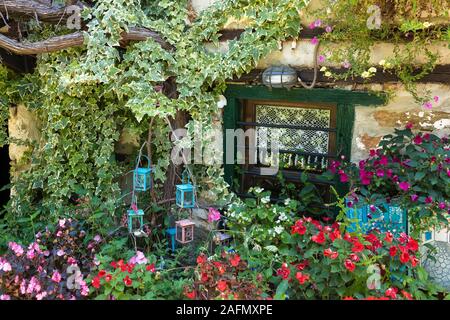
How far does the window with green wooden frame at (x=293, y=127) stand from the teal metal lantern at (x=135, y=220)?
90 cm

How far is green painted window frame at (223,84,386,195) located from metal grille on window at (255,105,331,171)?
0.52 ft

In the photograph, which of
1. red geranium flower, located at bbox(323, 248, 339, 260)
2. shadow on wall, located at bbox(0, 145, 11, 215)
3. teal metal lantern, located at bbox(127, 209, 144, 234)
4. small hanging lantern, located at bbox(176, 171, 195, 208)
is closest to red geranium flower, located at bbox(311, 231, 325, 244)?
red geranium flower, located at bbox(323, 248, 339, 260)

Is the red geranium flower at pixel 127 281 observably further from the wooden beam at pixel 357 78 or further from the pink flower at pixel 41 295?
the wooden beam at pixel 357 78

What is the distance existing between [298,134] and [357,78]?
715 mm

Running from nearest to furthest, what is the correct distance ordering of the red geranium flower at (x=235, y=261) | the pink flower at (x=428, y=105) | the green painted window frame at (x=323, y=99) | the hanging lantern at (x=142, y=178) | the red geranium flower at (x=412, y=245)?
the red geranium flower at (x=412, y=245), the red geranium flower at (x=235, y=261), the pink flower at (x=428, y=105), the green painted window frame at (x=323, y=99), the hanging lantern at (x=142, y=178)

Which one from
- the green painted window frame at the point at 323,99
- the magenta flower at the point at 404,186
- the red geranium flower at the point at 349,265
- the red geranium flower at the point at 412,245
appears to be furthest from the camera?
the green painted window frame at the point at 323,99

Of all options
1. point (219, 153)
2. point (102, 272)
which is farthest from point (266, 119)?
point (102, 272)

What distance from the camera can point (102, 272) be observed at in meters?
3.13

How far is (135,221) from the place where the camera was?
414cm

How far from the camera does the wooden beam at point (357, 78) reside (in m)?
3.69

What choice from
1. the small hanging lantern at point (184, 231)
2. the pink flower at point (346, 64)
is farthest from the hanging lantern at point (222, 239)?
the pink flower at point (346, 64)

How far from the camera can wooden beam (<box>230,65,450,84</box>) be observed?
12.1 ft

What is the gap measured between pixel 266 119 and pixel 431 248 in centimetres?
172
